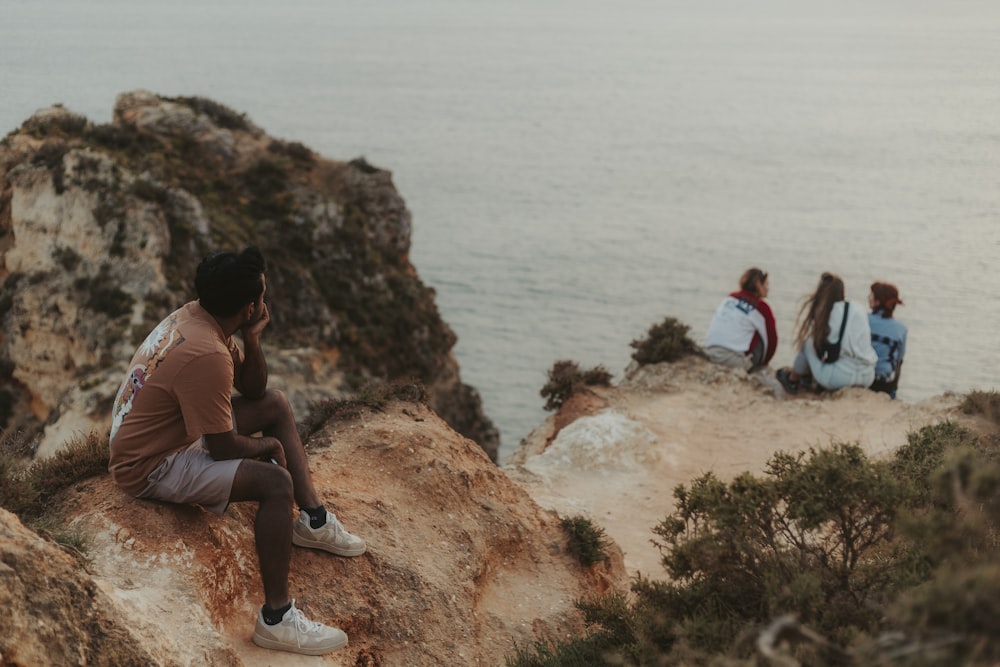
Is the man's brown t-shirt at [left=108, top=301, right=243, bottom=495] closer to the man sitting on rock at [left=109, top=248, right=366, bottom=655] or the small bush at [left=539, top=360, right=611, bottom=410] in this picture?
the man sitting on rock at [left=109, top=248, right=366, bottom=655]

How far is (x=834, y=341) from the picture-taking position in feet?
44.2

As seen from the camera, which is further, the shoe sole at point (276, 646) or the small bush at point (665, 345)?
the small bush at point (665, 345)

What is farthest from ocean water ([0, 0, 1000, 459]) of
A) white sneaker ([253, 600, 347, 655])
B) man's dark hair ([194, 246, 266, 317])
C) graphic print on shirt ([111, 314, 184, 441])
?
white sneaker ([253, 600, 347, 655])

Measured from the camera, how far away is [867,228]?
2539 inches

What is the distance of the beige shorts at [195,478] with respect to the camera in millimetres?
5387

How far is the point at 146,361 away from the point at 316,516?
1.62m

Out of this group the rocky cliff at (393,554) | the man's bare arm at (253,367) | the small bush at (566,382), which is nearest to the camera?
the rocky cliff at (393,554)

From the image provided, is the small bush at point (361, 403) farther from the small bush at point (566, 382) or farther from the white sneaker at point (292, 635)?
the small bush at point (566, 382)

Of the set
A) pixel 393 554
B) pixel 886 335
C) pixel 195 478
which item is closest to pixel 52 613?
pixel 195 478

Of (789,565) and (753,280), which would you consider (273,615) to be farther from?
(753,280)

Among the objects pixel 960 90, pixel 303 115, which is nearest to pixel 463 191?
pixel 303 115

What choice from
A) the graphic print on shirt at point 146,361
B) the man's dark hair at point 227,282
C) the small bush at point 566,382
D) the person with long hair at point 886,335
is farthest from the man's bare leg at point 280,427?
the person with long hair at point 886,335

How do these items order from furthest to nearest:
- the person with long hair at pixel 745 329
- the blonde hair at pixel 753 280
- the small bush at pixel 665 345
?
the small bush at pixel 665 345, the person with long hair at pixel 745 329, the blonde hair at pixel 753 280

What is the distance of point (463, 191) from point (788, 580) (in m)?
73.6
